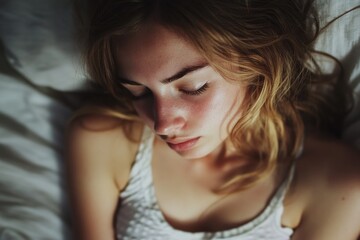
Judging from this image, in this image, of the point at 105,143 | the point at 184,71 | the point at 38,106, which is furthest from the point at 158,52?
the point at 38,106

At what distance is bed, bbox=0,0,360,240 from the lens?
1067 mm

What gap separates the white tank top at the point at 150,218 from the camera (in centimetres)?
99

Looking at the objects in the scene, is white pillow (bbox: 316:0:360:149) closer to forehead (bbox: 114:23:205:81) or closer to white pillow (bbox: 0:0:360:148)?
white pillow (bbox: 0:0:360:148)

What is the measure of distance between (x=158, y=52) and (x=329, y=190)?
0.46 m

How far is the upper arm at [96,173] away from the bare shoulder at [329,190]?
0.39 metres

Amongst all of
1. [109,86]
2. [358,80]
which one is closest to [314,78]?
[358,80]

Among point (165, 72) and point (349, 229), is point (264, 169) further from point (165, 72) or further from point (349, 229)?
point (165, 72)

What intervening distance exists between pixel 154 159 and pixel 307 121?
14.4 inches

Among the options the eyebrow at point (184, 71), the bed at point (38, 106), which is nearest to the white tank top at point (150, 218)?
the bed at point (38, 106)

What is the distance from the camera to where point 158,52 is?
79 centimetres

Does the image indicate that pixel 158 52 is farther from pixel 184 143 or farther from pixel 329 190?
pixel 329 190

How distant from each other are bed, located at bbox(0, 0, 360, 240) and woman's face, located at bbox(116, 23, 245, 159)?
0.27m

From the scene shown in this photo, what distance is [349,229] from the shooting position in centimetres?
93

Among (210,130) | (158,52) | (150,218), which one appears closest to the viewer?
(158,52)
